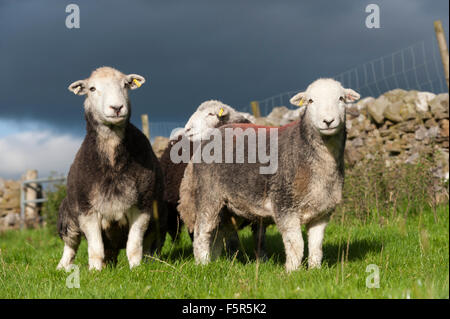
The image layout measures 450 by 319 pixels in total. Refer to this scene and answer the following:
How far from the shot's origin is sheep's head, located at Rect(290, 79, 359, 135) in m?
4.50

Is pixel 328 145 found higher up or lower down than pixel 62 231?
higher up

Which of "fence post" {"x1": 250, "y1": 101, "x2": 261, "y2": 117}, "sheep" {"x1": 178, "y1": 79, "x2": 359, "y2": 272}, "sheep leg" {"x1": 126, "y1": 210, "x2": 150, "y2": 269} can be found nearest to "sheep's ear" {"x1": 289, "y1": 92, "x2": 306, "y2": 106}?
"sheep" {"x1": 178, "y1": 79, "x2": 359, "y2": 272}

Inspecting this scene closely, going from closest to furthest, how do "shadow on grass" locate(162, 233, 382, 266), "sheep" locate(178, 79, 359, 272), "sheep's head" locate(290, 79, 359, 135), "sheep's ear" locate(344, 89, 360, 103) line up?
"sheep's head" locate(290, 79, 359, 135)
"sheep" locate(178, 79, 359, 272)
"sheep's ear" locate(344, 89, 360, 103)
"shadow on grass" locate(162, 233, 382, 266)

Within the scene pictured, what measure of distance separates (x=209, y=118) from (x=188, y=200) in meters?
1.26

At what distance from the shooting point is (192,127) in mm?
6770

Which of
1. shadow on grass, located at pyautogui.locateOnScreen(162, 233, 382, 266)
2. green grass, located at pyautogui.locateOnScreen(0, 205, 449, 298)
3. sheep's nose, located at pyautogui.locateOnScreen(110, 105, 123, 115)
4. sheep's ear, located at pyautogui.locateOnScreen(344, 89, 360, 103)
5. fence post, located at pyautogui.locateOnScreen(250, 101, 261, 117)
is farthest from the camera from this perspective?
fence post, located at pyautogui.locateOnScreen(250, 101, 261, 117)

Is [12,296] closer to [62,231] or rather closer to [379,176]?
[62,231]

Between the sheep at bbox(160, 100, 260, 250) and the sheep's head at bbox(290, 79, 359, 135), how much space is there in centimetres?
192

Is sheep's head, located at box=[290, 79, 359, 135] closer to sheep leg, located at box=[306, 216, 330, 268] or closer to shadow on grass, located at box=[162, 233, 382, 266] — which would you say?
sheep leg, located at box=[306, 216, 330, 268]

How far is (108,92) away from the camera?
498 cm

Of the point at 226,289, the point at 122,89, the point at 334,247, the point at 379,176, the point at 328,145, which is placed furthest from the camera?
the point at 379,176

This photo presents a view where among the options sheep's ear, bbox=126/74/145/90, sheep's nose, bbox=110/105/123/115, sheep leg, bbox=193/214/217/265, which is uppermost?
sheep's ear, bbox=126/74/145/90
